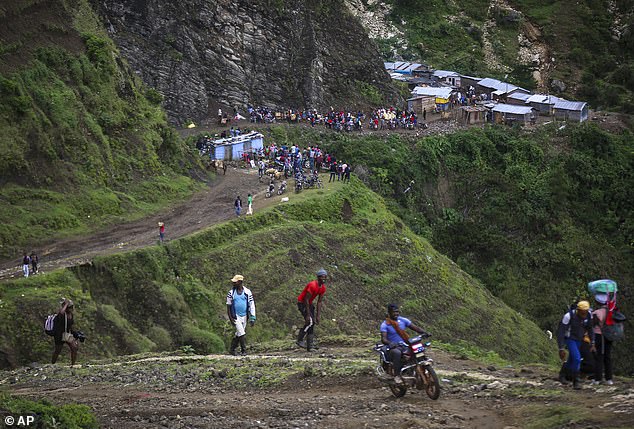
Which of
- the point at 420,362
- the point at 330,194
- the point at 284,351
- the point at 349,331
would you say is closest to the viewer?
the point at 420,362

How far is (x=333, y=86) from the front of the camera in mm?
60344

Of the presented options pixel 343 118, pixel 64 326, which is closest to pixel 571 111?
pixel 343 118

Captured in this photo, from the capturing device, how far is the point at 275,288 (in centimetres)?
3038

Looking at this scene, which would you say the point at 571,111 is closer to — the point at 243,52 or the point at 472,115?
the point at 472,115

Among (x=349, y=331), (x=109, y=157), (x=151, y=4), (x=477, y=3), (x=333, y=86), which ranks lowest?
(x=349, y=331)

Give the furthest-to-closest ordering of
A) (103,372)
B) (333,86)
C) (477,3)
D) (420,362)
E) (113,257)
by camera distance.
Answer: (477,3), (333,86), (113,257), (103,372), (420,362)

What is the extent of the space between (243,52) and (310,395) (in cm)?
4401

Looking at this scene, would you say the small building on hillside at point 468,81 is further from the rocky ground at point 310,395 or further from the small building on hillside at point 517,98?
the rocky ground at point 310,395

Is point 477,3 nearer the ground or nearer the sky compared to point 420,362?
nearer the sky

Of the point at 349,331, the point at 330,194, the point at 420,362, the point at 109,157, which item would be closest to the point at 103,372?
the point at 420,362

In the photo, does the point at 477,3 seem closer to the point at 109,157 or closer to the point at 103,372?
the point at 109,157

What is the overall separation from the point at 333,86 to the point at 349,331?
33623 millimetres

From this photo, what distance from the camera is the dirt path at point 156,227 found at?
28.1 metres

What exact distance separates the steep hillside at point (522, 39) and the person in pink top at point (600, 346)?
216ft
